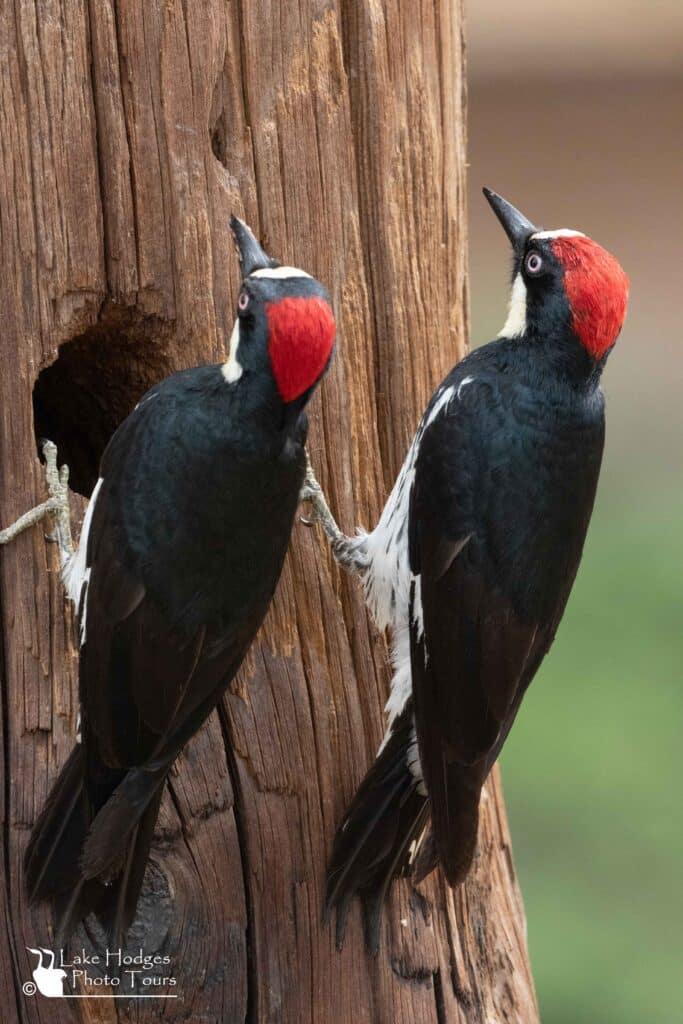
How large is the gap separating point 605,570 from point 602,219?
510 centimetres

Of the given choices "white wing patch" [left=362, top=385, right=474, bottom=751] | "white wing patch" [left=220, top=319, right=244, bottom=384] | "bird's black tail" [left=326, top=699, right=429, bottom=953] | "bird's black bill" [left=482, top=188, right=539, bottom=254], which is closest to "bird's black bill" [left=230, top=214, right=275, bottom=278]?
"white wing patch" [left=220, top=319, right=244, bottom=384]

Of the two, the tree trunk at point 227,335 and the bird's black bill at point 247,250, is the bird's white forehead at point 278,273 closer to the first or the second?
the bird's black bill at point 247,250

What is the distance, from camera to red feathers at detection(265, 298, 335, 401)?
2.91 m

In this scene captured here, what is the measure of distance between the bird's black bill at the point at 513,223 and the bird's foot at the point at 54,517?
120 centimetres

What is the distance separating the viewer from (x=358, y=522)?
141 inches

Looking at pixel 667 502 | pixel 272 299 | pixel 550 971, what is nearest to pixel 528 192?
pixel 667 502

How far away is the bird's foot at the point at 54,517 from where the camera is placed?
10.7 ft

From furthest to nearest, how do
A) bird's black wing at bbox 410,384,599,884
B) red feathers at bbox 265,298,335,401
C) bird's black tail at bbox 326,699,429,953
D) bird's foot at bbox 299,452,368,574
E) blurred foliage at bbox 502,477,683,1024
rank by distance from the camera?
blurred foliage at bbox 502,477,683,1024 → bird's foot at bbox 299,452,368,574 → bird's black tail at bbox 326,699,429,953 → bird's black wing at bbox 410,384,599,884 → red feathers at bbox 265,298,335,401

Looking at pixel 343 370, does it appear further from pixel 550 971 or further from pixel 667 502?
pixel 667 502

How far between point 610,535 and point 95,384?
7.26 meters

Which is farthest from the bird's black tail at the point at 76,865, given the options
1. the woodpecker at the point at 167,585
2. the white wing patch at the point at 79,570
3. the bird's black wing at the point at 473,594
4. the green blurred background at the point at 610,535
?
the green blurred background at the point at 610,535

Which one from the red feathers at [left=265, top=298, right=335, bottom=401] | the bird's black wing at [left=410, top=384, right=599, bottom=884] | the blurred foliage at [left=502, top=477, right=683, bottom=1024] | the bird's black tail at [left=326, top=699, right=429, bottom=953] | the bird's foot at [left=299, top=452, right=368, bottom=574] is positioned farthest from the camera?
the blurred foliage at [left=502, top=477, right=683, bottom=1024]

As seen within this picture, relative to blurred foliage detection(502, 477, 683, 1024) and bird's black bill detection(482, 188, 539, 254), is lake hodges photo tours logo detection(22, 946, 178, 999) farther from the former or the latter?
blurred foliage detection(502, 477, 683, 1024)

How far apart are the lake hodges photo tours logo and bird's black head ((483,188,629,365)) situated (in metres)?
1.64
